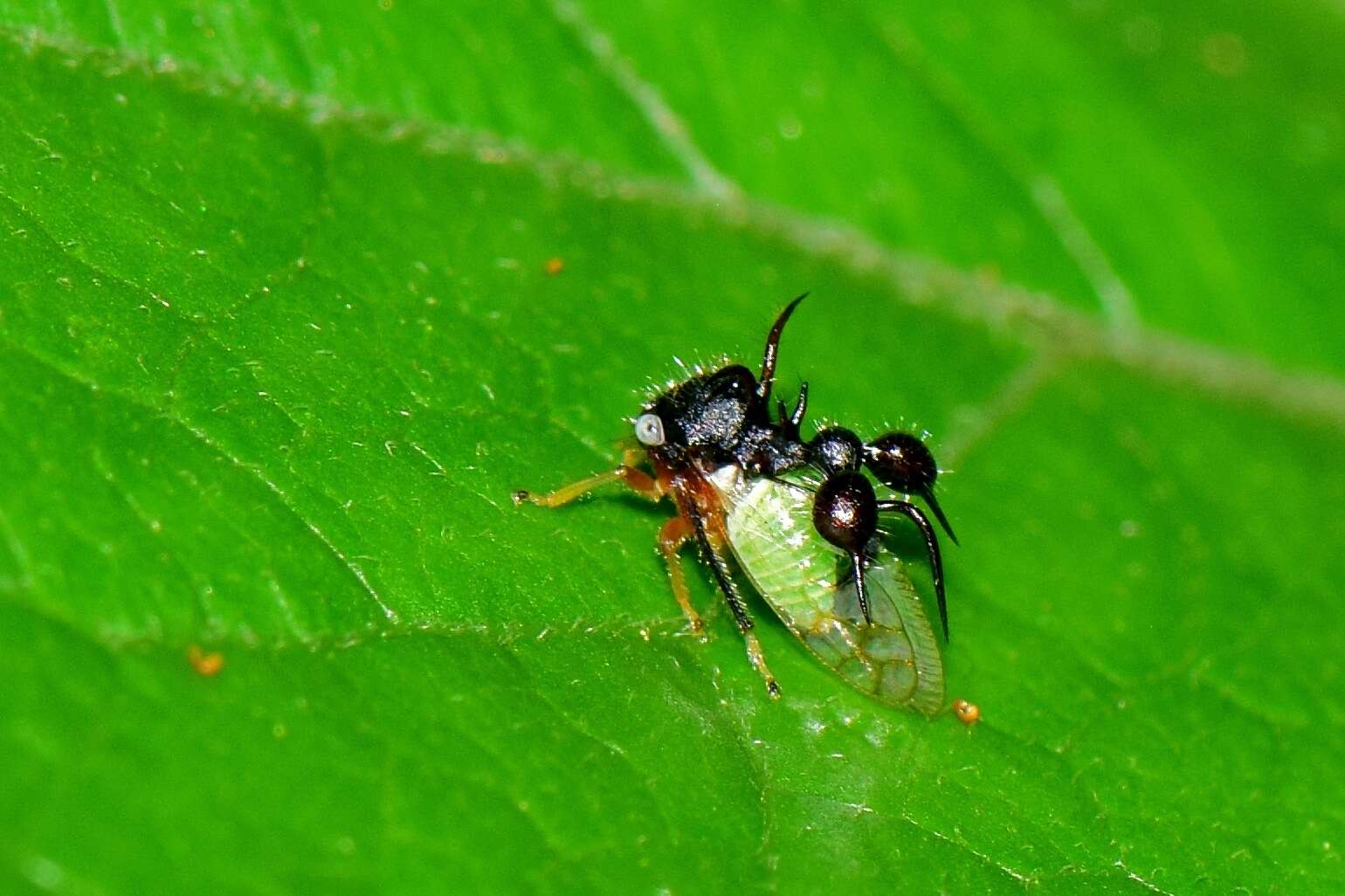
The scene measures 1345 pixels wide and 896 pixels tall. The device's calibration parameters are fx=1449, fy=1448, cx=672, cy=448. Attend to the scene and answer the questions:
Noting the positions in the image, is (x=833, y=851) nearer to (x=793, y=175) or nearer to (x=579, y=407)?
(x=579, y=407)

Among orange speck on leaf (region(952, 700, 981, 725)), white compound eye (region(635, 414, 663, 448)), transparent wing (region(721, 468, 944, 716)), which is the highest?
white compound eye (region(635, 414, 663, 448))

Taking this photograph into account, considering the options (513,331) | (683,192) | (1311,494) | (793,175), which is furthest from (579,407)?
(1311,494)

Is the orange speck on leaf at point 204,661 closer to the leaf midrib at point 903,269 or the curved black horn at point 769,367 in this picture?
the curved black horn at point 769,367

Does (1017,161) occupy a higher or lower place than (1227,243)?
→ higher

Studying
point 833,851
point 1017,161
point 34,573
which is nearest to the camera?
point 34,573

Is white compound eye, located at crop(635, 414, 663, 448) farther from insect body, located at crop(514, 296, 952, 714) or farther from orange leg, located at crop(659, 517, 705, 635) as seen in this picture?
orange leg, located at crop(659, 517, 705, 635)

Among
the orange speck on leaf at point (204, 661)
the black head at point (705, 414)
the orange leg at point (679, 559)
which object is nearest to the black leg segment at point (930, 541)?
the black head at point (705, 414)

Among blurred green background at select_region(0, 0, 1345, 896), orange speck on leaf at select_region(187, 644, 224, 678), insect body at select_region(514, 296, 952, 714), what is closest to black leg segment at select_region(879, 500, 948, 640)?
insect body at select_region(514, 296, 952, 714)
